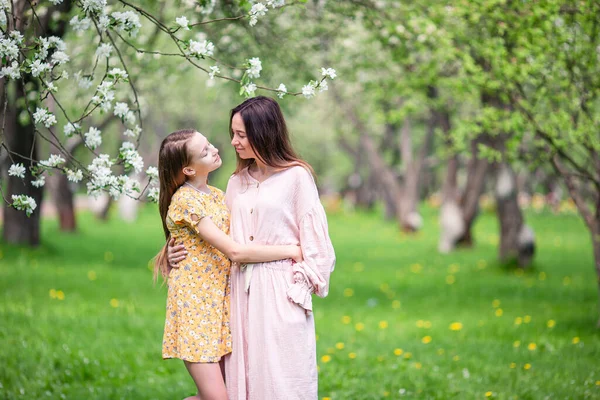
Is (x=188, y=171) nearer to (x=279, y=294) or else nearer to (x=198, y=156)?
(x=198, y=156)

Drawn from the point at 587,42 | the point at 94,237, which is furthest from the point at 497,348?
the point at 94,237

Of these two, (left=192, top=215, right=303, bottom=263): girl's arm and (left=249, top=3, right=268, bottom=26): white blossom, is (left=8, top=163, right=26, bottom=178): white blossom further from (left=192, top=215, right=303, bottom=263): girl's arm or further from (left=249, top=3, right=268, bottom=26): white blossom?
(left=249, top=3, right=268, bottom=26): white blossom

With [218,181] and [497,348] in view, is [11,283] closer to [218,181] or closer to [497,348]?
[497,348]

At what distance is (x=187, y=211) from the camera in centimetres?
415

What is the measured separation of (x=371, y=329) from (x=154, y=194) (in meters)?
5.78

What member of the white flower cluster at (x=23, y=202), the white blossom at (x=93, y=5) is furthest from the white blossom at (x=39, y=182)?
the white blossom at (x=93, y=5)

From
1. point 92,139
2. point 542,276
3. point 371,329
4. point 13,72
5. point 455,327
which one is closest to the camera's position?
point 13,72

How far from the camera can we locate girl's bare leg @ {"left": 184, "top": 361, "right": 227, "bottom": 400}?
417 centimetres

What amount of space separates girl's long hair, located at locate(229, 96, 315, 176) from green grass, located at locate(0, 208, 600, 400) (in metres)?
2.80

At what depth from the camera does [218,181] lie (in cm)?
4688

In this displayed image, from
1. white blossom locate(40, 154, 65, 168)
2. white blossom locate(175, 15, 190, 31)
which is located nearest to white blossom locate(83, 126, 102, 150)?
white blossom locate(40, 154, 65, 168)

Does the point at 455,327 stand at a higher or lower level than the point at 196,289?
lower

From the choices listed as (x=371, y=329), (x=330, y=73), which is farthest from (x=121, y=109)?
(x=371, y=329)

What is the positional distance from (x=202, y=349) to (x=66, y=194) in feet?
67.2
